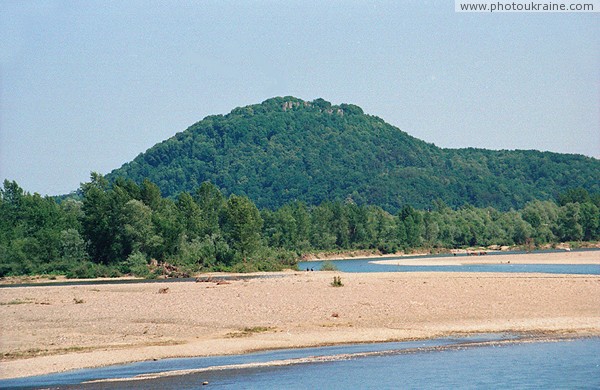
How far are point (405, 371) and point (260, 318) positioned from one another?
12249 millimetres

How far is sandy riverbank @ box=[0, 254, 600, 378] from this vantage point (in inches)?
1124

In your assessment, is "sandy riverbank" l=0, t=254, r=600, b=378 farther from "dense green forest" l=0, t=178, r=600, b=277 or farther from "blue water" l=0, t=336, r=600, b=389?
"dense green forest" l=0, t=178, r=600, b=277

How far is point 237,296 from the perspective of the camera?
4472cm

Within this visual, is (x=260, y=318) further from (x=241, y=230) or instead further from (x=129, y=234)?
(x=241, y=230)

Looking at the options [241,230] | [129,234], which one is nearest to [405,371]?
[129,234]

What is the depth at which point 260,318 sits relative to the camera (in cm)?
3497

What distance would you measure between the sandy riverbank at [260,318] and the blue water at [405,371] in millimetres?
1786

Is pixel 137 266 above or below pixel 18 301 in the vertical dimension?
above

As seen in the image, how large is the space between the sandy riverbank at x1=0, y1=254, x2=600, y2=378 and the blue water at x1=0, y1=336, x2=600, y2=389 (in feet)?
5.86

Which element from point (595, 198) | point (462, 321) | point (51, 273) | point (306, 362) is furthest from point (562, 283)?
point (595, 198)

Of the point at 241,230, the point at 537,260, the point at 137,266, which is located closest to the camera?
the point at 137,266

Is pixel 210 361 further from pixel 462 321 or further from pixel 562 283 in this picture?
pixel 562 283

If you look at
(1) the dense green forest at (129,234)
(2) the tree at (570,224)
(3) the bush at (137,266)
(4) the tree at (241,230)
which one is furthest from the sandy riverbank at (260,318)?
(2) the tree at (570,224)

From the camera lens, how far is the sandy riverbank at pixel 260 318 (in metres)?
28.5
